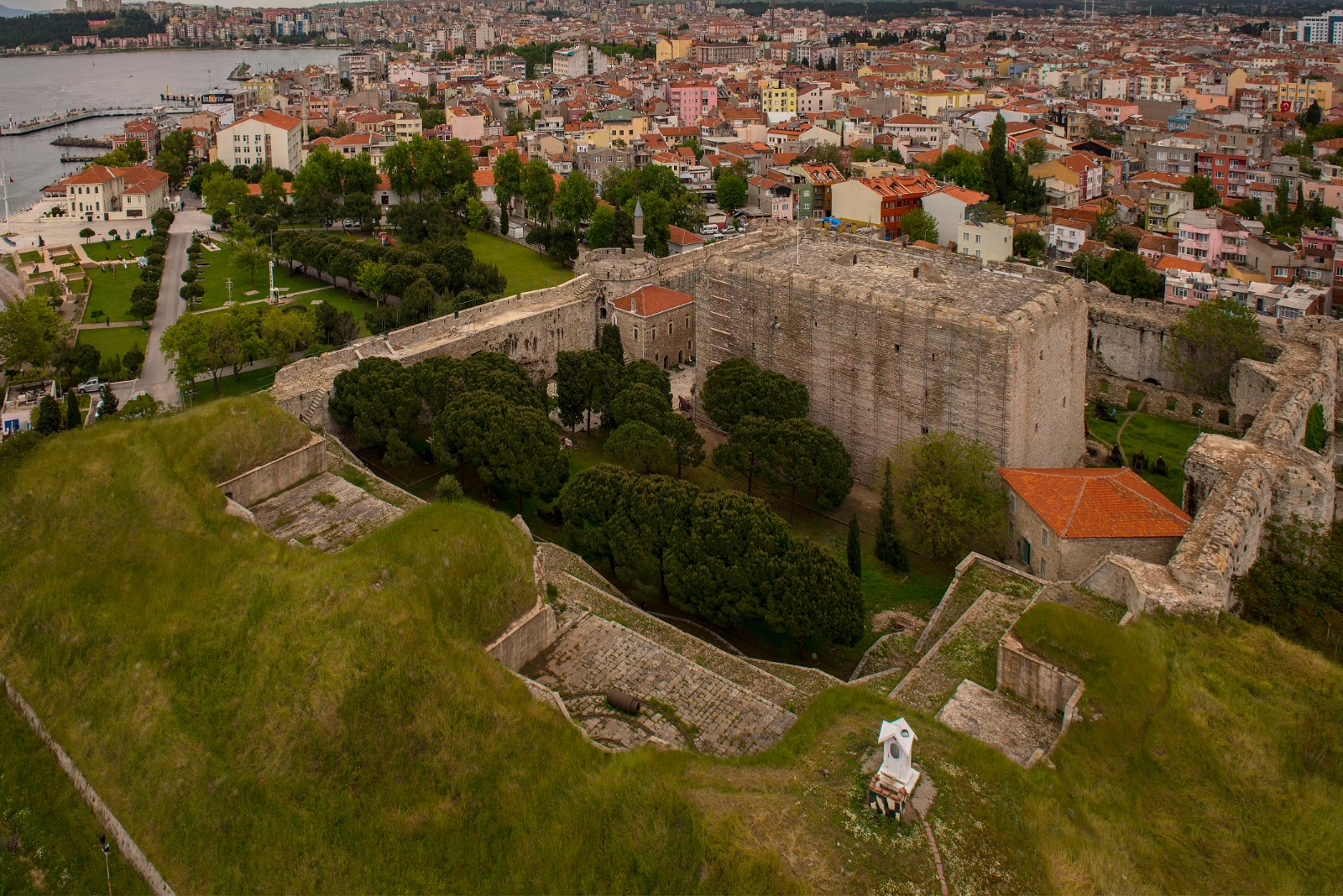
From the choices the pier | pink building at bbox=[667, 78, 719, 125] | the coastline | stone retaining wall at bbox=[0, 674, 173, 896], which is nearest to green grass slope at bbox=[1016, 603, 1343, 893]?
stone retaining wall at bbox=[0, 674, 173, 896]

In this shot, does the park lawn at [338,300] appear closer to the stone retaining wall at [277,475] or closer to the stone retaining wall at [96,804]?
the stone retaining wall at [277,475]

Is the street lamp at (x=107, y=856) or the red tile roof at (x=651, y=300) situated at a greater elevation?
the red tile roof at (x=651, y=300)

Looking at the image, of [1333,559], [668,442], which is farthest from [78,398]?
[1333,559]

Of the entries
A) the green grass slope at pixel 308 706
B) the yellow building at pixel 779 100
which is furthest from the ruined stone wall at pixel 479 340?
the yellow building at pixel 779 100

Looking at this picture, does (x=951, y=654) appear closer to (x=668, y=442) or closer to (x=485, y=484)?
(x=668, y=442)

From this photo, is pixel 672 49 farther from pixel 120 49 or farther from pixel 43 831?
pixel 43 831

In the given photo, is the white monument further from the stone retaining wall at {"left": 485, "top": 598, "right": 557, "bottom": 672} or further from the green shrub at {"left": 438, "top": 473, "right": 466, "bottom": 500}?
the green shrub at {"left": 438, "top": 473, "right": 466, "bottom": 500}
